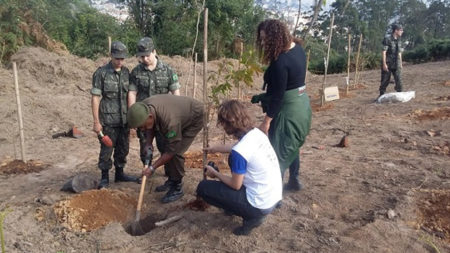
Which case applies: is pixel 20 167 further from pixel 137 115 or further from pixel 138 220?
pixel 137 115

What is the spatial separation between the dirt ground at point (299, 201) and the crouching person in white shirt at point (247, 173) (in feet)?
0.97

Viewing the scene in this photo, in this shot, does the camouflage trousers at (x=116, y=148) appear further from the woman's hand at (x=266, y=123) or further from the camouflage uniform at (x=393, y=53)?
the camouflage uniform at (x=393, y=53)

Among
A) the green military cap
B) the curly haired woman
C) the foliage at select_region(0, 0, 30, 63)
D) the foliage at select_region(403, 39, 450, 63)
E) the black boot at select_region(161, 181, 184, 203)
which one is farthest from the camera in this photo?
the foliage at select_region(403, 39, 450, 63)

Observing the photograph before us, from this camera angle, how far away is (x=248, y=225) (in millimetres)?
2742

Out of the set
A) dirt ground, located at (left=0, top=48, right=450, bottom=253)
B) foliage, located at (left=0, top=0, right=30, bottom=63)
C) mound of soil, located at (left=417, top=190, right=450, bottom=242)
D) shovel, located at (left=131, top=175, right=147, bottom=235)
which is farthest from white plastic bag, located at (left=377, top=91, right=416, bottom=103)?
foliage, located at (left=0, top=0, right=30, bottom=63)

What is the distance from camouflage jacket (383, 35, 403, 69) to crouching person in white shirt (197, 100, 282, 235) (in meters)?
6.15

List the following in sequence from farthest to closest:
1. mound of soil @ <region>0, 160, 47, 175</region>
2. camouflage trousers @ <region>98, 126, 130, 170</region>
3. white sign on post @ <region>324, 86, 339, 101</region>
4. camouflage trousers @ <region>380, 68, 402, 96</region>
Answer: white sign on post @ <region>324, 86, 339, 101</region>, camouflage trousers @ <region>380, 68, 402, 96</region>, mound of soil @ <region>0, 160, 47, 175</region>, camouflage trousers @ <region>98, 126, 130, 170</region>

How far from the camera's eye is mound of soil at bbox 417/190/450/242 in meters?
2.79

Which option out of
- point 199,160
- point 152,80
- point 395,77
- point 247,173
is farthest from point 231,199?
point 395,77

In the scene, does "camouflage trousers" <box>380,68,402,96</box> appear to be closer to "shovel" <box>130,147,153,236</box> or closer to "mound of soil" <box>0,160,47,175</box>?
"shovel" <box>130,147,153,236</box>

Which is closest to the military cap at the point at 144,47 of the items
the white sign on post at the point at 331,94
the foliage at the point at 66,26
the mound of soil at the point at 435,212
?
the mound of soil at the point at 435,212

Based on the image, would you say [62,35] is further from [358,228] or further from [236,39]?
[358,228]

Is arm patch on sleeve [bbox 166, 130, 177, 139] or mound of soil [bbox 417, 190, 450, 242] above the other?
arm patch on sleeve [bbox 166, 130, 177, 139]

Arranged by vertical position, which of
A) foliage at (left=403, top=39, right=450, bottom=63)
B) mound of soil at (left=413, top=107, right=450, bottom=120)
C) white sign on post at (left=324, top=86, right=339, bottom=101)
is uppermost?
foliage at (left=403, top=39, right=450, bottom=63)
